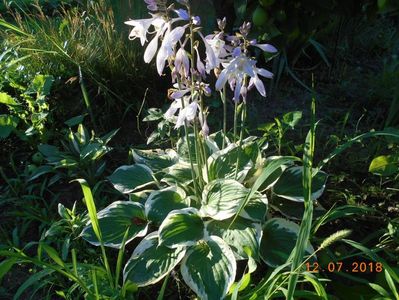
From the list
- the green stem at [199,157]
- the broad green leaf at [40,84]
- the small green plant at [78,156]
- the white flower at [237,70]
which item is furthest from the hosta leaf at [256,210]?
the broad green leaf at [40,84]

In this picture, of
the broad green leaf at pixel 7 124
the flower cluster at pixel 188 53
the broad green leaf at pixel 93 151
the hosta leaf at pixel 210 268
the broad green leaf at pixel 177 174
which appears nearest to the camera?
the flower cluster at pixel 188 53

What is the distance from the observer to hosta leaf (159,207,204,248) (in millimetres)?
1787

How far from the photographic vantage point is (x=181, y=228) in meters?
1.82

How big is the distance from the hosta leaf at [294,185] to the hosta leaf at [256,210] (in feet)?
0.49

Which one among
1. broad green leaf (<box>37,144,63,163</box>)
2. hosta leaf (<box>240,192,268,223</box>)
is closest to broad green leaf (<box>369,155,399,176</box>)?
hosta leaf (<box>240,192,268,223</box>)

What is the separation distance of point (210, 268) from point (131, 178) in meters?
0.66

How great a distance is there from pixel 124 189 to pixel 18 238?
56 cm

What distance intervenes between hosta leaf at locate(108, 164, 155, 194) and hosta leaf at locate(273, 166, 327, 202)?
57 cm

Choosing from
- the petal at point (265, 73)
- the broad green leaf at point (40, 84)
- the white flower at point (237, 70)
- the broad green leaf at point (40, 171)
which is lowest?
the broad green leaf at point (40, 171)

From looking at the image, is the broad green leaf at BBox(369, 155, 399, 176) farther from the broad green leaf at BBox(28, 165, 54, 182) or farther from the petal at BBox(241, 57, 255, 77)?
the broad green leaf at BBox(28, 165, 54, 182)

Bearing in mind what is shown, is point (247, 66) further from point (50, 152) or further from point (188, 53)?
point (50, 152)

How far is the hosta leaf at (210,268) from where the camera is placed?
170cm

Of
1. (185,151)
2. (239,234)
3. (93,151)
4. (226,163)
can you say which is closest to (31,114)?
(93,151)

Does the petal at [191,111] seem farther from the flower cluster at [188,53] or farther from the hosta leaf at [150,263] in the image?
the hosta leaf at [150,263]
